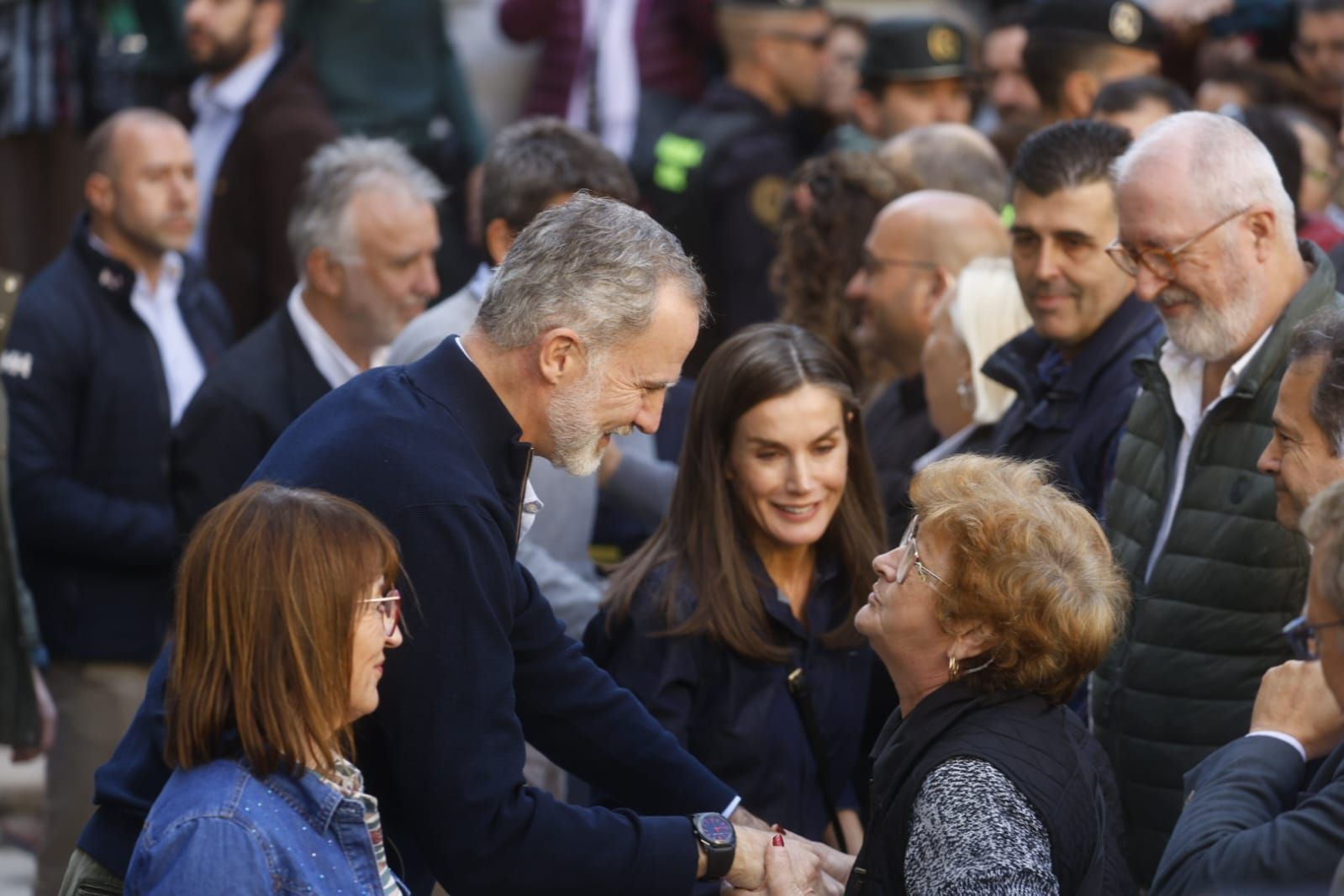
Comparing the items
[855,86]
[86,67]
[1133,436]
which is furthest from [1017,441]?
[86,67]

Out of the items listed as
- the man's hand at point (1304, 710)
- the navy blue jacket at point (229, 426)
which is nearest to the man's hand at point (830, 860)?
the man's hand at point (1304, 710)

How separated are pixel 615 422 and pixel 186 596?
850mm

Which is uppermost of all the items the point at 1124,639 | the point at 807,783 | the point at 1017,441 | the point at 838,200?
the point at 838,200

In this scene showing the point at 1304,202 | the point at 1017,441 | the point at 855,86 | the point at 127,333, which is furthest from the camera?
the point at 855,86

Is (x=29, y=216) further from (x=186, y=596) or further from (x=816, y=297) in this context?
(x=186, y=596)

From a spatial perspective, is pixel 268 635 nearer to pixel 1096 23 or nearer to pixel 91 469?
pixel 91 469

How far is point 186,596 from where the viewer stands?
2701 mm

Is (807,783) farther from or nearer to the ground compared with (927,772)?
nearer to the ground

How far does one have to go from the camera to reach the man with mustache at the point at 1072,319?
174 inches

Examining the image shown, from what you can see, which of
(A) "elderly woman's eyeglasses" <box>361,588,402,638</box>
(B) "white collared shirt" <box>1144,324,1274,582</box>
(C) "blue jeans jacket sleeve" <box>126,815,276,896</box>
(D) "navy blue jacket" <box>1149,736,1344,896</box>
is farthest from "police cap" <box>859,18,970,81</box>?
(C) "blue jeans jacket sleeve" <box>126,815,276,896</box>

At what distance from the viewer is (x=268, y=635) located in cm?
265

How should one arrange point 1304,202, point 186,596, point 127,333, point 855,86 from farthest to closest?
point 855,86 < point 1304,202 < point 127,333 < point 186,596

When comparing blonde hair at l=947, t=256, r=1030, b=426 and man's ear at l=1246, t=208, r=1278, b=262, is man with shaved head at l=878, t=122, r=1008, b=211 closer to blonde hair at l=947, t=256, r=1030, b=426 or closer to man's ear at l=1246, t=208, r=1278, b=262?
blonde hair at l=947, t=256, r=1030, b=426

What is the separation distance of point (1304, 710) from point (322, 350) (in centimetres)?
295
